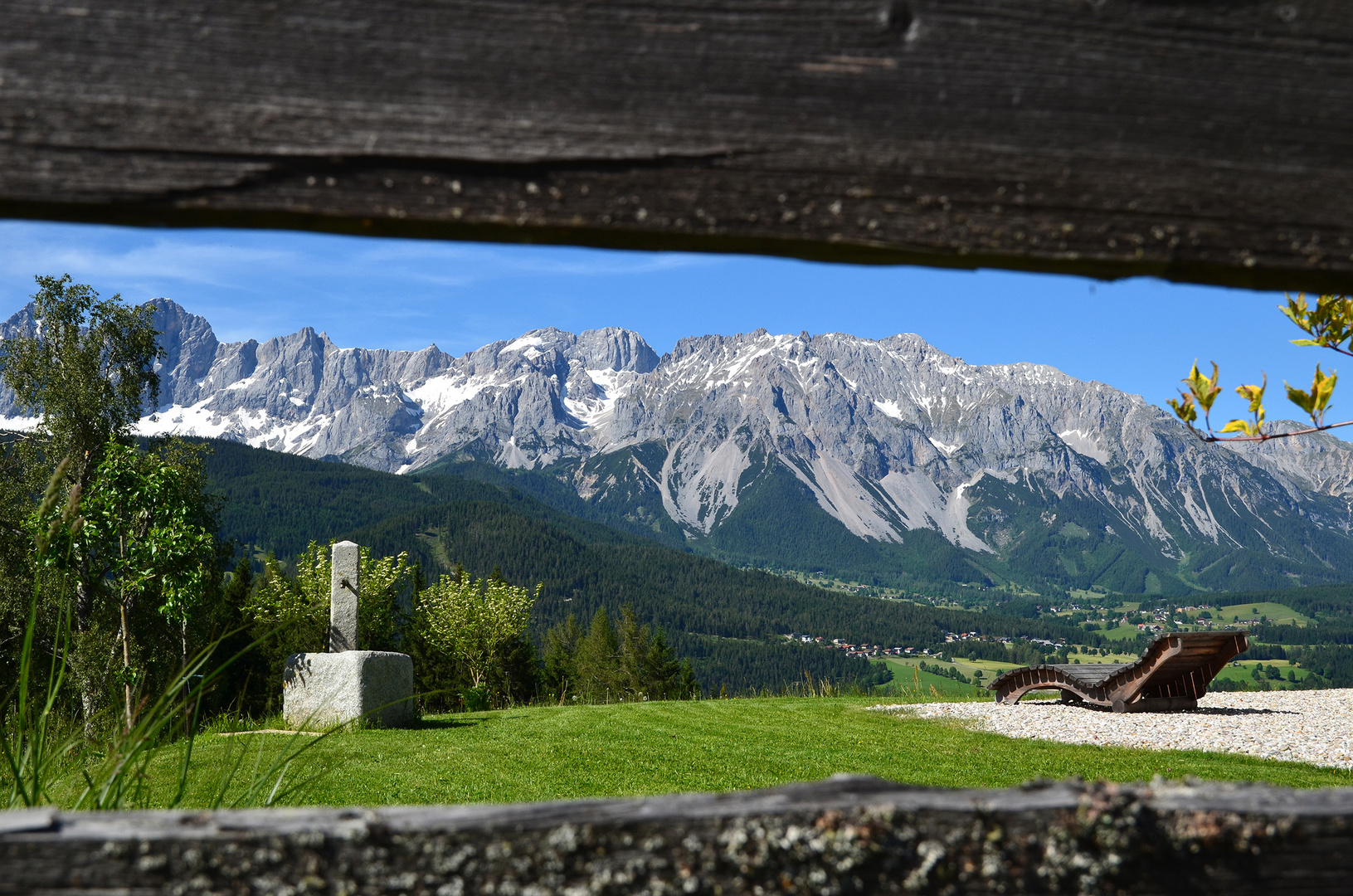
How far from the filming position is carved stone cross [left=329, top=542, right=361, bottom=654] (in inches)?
558

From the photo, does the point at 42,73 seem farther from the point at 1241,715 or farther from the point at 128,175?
the point at 1241,715

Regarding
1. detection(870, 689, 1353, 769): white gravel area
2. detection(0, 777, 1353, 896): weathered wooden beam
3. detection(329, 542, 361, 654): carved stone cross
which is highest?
detection(0, 777, 1353, 896): weathered wooden beam

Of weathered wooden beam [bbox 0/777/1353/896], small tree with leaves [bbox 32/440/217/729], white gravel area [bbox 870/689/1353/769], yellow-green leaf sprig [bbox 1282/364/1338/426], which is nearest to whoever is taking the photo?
weathered wooden beam [bbox 0/777/1353/896]

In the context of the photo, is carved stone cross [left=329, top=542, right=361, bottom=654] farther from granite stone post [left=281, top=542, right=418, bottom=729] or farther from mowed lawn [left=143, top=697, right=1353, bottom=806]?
mowed lawn [left=143, top=697, right=1353, bottom=806]

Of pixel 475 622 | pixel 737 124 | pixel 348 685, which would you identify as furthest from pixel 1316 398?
pixel 475 622

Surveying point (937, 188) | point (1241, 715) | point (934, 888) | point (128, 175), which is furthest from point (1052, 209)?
point (1241, 715)

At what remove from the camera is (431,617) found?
27281mm

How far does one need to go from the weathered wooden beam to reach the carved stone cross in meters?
14.5

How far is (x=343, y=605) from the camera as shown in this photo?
561 inches

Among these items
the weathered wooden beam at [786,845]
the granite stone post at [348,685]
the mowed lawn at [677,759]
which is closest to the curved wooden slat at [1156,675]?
the mowed lawn at [677,759]

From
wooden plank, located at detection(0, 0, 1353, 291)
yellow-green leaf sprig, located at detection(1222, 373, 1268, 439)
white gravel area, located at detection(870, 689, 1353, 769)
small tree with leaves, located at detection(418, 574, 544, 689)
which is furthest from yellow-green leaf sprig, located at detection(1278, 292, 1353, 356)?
small tree with leaves, located at detection(418, 574, 544, 689)

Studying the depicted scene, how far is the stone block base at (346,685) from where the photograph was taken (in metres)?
12.8

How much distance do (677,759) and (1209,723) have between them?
396 inches

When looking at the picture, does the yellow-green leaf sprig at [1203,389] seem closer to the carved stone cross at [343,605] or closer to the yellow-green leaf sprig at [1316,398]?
the yellow-green leaf sprig at [1316,398]
